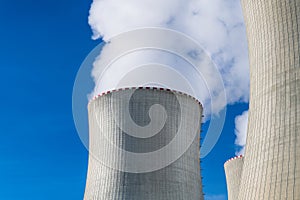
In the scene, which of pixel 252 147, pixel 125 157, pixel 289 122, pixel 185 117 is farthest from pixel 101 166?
Answer: pixel 289 122

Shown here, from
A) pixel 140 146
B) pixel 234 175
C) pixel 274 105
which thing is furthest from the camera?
pixel 234 175

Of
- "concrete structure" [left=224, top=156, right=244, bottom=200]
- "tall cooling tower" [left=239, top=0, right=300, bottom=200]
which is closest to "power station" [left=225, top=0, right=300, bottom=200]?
"tall cooling tower" [left=239, top=0, right=300, bottom=200]

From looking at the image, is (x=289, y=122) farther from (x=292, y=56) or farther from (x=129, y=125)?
(x=129, y=125)

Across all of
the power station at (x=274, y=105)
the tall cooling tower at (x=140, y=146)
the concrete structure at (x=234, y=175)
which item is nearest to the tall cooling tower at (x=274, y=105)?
the power station at (x=274, y=105)

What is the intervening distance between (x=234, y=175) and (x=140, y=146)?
5.12m

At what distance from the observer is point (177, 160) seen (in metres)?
10.9

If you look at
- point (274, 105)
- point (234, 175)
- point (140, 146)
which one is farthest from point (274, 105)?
point (234, 175)

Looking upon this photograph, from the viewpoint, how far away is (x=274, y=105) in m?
7.03

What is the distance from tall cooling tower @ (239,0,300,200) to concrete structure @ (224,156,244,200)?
693cm

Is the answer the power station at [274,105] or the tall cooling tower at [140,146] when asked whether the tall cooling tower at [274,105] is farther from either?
the tall cooling tower at [140,146]

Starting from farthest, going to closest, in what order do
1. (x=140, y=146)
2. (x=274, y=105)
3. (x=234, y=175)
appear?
1. (x=234, y=175)
2. (x=140, y=146)
3. (x=274, y=105)

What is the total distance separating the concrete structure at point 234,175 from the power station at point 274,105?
272 inches

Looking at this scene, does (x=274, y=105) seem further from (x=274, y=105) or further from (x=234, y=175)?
(x=234, y=175)

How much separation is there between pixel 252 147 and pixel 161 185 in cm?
364
